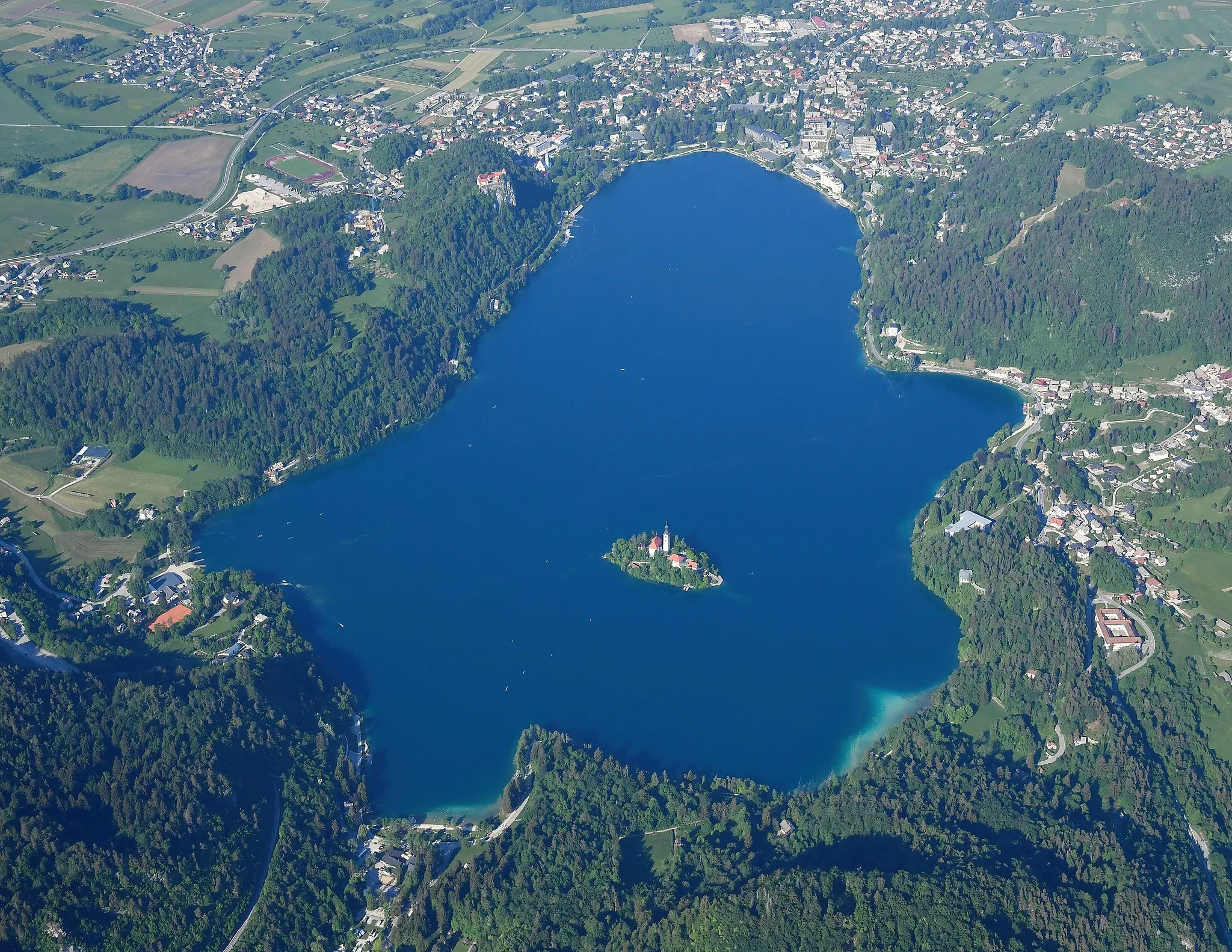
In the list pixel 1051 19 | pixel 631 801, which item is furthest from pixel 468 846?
pixel 1051 19

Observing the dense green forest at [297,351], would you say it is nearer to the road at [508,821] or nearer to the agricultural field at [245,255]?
the agricultural field at [245,255]

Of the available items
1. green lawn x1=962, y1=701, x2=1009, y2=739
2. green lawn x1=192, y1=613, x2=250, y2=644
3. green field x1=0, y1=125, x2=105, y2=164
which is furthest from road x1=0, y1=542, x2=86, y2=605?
green field x1=0, y1=125, x2=105, y2=164

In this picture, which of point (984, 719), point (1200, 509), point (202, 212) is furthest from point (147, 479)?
point (1200, 509)

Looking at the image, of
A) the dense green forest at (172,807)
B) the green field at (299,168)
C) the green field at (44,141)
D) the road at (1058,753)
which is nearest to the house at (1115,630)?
the road at (1058,753)

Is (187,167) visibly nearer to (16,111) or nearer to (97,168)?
(97,168)

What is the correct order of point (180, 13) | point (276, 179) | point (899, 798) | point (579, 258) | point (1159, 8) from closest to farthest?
point (899, 798), point (579, 258), point (276, 179), point (1159, 8), point (180, 13)

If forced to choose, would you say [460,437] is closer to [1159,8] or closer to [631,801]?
[631,801]

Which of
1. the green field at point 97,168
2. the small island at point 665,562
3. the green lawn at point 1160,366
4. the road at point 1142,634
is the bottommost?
the road at point 1142,634
